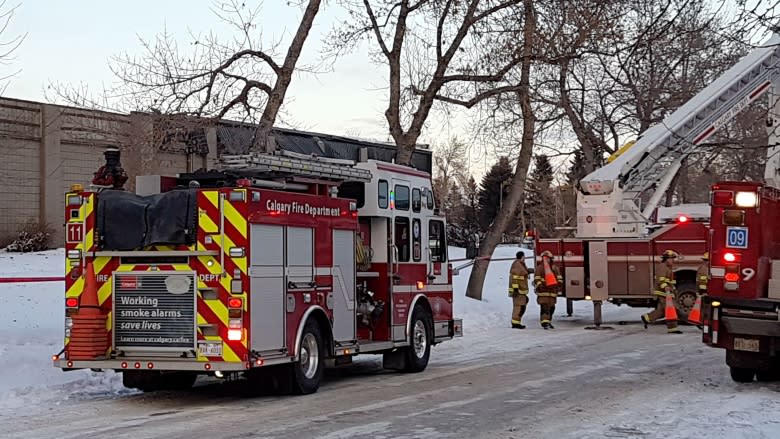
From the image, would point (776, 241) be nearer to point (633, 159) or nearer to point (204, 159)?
point (633, 159)

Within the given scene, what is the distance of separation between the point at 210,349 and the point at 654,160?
46.7ft

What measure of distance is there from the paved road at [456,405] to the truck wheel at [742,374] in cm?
15

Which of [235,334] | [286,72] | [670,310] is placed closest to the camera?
[235,334]

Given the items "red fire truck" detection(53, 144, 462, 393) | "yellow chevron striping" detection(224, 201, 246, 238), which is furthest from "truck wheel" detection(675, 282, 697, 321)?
"yellow chevron striping" detection(224, 201, 246, 238)

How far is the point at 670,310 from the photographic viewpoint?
21.5 meters

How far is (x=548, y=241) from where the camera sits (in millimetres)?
23188

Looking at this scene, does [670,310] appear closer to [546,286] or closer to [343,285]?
[546,286]

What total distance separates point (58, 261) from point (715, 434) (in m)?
23.1

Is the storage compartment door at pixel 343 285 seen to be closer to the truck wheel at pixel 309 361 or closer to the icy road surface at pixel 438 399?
the truck wheel at pixel 309 361

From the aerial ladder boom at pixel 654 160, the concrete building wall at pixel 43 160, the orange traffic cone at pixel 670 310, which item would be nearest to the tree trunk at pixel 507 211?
the aerial ladder boom at pixel 654 160

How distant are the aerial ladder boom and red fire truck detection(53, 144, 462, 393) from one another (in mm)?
10867

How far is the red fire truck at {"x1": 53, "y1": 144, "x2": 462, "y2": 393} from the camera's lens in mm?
11344

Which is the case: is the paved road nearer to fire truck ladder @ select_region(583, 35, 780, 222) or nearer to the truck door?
the truck door

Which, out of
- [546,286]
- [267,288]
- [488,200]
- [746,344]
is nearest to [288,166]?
[267,288]
